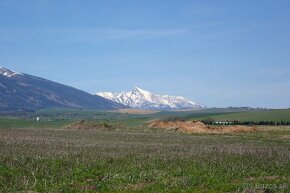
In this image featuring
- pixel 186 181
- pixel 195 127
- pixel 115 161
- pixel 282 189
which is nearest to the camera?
pixel 282 189

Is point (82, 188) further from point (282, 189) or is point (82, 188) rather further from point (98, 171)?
point (282, 189)

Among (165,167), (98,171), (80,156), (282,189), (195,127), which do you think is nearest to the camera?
(282,189)

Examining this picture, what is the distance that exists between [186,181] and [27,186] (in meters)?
7.69

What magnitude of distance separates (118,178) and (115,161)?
21.5ft

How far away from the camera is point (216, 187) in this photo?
21.3 meters

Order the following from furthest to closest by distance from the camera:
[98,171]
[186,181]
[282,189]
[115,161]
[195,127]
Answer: [195,127], [115,161], [98,171], [186,181], [282,189]

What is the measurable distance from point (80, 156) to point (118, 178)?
931cm

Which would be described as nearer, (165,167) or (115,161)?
(165,167)

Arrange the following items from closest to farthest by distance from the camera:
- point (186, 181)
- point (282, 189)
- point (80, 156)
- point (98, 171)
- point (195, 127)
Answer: point (282, 189)
point (186, 181)
point (98, 171)
point (80, 156)
point (195, 127)

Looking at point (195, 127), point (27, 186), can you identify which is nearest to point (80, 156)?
point (27, 186)

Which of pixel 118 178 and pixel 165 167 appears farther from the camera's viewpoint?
pixel 165 167

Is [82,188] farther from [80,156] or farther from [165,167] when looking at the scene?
[80,156]

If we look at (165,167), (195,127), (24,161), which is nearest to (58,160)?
(24,161)

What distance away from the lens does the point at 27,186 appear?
2047cm
